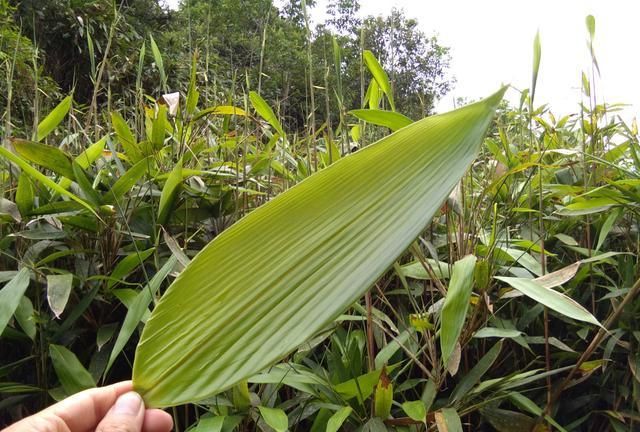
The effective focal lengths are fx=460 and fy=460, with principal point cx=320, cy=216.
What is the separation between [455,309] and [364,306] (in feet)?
0.70

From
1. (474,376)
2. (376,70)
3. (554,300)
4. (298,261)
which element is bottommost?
(474,376)

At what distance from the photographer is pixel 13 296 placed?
1.65 ft

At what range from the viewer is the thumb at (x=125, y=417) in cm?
20

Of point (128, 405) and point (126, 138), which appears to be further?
point (126, 138)

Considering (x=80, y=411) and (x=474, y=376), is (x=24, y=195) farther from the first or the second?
(x=474, y=376)

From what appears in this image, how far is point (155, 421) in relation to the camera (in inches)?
9.2

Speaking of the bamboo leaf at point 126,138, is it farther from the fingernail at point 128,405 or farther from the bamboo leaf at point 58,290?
the fingernail at point 128,405

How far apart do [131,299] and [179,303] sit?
0.44 m

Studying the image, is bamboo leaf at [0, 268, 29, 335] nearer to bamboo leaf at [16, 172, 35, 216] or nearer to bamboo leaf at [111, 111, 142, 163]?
bamboo leaf at [16, 172, 35, 216]

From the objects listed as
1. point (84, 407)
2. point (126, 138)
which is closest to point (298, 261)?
point (84, 407)

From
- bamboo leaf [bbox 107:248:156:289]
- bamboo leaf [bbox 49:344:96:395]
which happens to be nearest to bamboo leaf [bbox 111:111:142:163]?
bamboo leaf [bbox 107:248:156:289]

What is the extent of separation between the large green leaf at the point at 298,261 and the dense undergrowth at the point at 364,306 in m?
0.31

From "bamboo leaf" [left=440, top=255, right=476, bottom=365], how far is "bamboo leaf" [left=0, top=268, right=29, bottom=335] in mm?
444

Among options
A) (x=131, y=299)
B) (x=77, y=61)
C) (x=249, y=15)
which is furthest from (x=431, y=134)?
(x=249, y=15)
